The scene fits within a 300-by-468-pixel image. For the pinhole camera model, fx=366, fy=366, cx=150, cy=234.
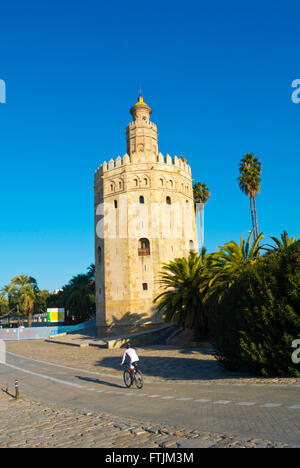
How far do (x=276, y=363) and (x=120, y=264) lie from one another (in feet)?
87.8

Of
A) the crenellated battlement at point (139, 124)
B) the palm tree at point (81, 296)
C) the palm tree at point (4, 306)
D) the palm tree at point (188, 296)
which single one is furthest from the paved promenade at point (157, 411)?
the palm tree at point (4, 306)

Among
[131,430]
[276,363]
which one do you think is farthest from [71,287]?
[131,430]

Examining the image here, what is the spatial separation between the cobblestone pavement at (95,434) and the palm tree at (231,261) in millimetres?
13988

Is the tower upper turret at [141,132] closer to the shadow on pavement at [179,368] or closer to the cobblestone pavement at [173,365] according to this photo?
the cobblestone pavement at [173,365]

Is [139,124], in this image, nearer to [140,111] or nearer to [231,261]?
[140,111]

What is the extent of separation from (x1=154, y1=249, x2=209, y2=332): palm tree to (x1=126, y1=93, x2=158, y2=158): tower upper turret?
1745 cm

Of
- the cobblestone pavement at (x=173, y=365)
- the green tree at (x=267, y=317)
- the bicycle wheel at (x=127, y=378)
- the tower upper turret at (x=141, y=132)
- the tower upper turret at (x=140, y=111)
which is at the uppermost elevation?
the tower upper turret at (x=140, y=111)

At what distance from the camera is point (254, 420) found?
778 cm

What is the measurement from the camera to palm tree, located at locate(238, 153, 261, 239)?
3944 cm

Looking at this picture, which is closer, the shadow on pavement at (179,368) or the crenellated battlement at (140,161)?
the shadow on pavement at (179,368)

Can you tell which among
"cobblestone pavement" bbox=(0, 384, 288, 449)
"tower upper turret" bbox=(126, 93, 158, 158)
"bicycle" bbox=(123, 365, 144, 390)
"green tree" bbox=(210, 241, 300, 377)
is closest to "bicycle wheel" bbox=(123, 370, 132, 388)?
"bicycle" bbox=(123, 365, 144, 390)

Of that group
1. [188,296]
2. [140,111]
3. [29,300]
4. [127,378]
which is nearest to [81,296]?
[29,300]

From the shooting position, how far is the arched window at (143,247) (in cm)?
3872

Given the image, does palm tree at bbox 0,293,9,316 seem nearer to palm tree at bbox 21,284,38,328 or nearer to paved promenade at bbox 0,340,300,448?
palm tree at bbox 21,284,38,328
